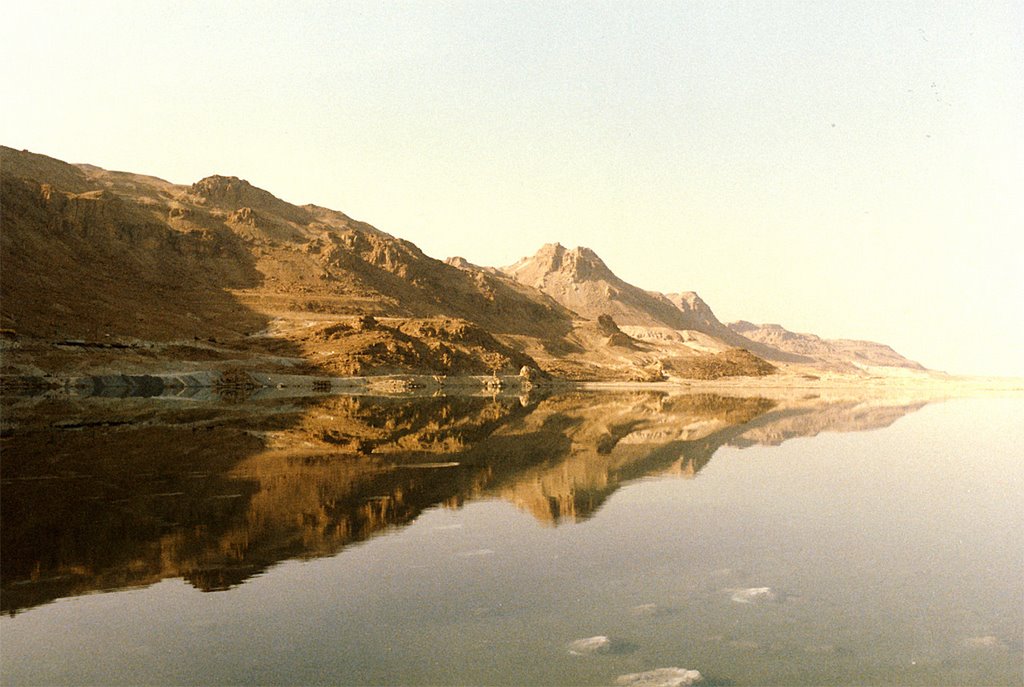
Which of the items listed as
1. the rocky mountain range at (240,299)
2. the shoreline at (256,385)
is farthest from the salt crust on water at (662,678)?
the rocky mountain range at (240,299)

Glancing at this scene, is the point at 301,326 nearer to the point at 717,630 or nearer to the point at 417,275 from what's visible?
the point at 417,275

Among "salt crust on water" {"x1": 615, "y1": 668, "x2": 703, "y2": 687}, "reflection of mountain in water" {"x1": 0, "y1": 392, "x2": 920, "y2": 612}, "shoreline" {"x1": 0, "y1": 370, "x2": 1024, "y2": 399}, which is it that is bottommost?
"salt crust on water" {"x1": 615, "y1": 668, "x2": 703, "y2": 687}

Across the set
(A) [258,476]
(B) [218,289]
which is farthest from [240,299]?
(A) [258,476]

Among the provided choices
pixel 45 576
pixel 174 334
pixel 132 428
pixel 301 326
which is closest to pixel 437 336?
pixel 301 326

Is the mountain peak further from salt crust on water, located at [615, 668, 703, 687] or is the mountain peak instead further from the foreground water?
salt crust on water, located at [615, 668, 703, 687]

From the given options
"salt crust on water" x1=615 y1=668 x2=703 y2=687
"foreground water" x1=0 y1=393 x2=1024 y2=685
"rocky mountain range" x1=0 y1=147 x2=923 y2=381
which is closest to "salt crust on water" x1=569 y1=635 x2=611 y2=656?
"foreground water" x1=0 y1=393 x2=1024 y2=685

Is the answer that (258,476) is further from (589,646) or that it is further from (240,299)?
(240,299)
